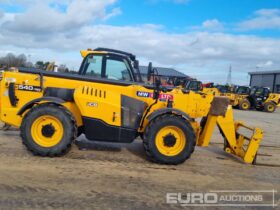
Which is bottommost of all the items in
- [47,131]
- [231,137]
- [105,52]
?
[47,131]

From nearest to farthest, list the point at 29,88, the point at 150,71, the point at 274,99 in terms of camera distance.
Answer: the point at 29,88 < the point at 150,71 < the point at 274,99

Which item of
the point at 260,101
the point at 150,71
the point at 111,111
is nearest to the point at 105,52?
the point at 150,71

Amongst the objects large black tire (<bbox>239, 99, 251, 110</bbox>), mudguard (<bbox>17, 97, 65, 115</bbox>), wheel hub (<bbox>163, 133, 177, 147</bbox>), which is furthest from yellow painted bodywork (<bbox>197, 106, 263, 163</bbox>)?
large black tire (<bbox>239, 99, 251, 110</bbox>)

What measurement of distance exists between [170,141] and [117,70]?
2231 mm

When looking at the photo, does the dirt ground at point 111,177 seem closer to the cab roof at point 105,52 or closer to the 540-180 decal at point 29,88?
the 540-180 decal at point 29,88

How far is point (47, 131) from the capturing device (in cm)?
677

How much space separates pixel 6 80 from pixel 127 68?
258cm

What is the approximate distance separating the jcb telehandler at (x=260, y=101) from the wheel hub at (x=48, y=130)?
23323mm

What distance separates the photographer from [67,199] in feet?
15.8

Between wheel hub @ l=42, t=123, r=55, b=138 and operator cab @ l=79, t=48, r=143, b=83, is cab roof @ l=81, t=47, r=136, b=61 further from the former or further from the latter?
wheel hub @ l=42, t=123, r=55, b=138

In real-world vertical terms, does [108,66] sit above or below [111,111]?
above

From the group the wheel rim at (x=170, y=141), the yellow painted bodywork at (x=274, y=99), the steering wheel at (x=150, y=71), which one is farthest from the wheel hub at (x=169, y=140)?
the yellow painted bodywork at (x=274, y=99)

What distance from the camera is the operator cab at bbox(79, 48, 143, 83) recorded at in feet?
26.3

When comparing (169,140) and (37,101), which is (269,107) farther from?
(37,101)
